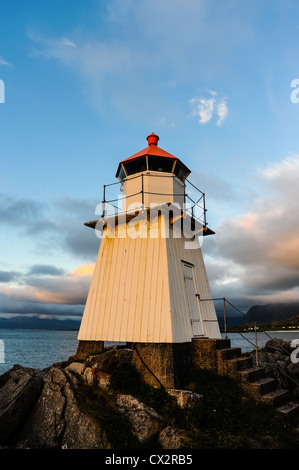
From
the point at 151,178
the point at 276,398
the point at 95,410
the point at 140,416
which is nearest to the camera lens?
the point at 140,416

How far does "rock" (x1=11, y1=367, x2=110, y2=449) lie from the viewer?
295 inches

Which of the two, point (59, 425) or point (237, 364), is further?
point (237, 364)

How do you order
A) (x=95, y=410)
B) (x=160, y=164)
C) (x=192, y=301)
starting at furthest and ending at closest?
(x=160, y=164), (x=192, y=301), (x=95, y=410)

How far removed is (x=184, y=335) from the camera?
9.97 m

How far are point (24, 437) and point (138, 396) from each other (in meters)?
3.00

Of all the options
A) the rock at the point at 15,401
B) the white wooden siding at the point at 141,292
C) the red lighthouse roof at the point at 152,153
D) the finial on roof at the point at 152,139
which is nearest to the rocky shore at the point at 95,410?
the rock at the point at 15,401

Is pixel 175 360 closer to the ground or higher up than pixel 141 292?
closer to the ground

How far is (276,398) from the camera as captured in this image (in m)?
8.52

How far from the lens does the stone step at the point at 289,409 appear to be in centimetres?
814

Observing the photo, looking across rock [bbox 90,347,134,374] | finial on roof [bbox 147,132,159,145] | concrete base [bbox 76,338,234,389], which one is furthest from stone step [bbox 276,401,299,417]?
finial on roof [bbox 147,132,159,145]

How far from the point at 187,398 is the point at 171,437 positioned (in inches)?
49.3

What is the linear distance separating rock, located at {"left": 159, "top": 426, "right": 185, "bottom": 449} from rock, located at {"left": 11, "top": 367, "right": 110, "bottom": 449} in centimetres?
125

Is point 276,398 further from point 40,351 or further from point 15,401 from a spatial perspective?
point 40,351

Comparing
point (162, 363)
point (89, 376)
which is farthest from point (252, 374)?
point (89, 376)
